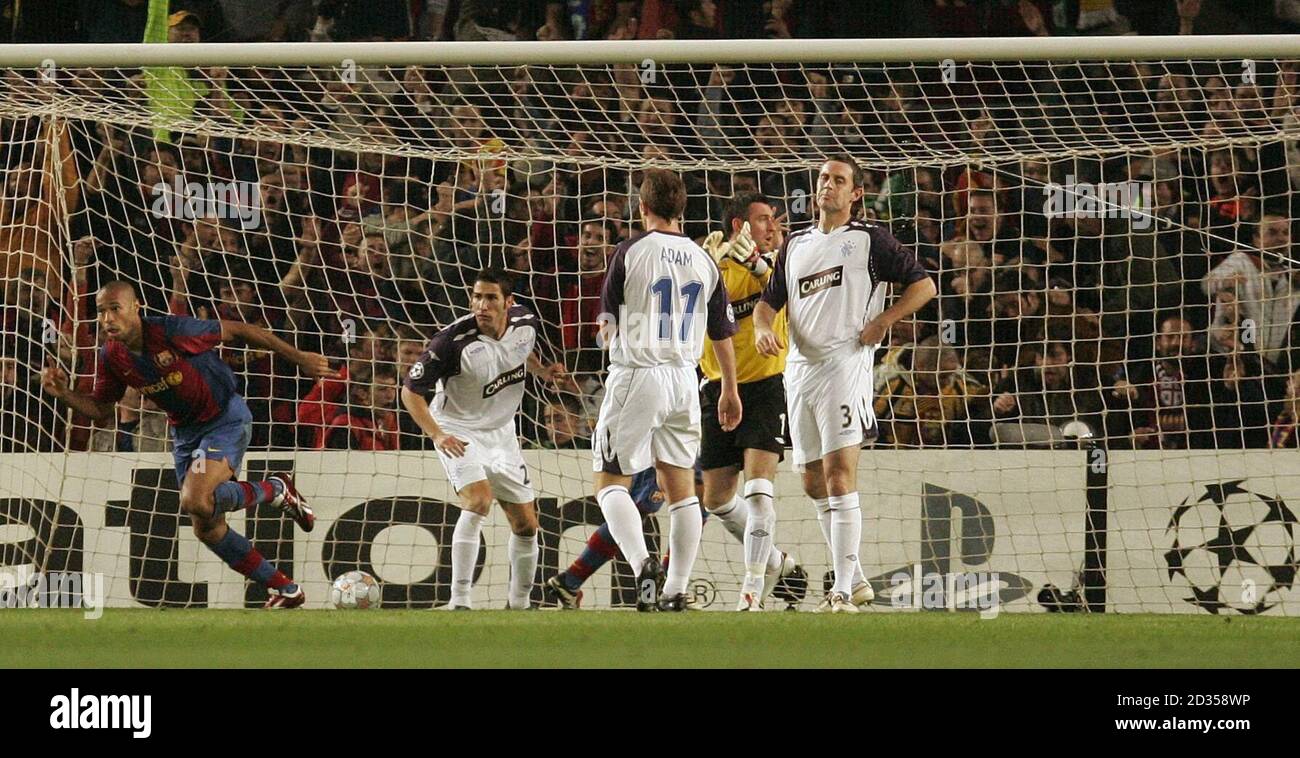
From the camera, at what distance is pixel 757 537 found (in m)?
6.48

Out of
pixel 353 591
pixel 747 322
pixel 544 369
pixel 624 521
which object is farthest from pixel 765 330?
pixel 353 591

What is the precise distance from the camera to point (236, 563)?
6699mm

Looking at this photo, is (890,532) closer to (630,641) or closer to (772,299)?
(772,299)

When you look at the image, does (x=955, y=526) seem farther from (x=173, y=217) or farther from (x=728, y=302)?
(x=173, y=217)

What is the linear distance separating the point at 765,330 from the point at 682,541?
0.97 m

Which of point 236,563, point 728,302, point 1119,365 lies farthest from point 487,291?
point 1119,365

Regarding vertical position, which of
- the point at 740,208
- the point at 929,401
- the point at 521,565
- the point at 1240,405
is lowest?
the point at 521,565

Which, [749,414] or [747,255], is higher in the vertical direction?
[747,255]

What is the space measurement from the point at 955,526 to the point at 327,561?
312 cm

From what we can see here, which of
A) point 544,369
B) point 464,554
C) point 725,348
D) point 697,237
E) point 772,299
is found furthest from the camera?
point 697,237

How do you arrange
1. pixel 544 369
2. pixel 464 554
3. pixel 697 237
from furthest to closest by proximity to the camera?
pixel 697 237 → pixel 544 369 → pixel 464 554

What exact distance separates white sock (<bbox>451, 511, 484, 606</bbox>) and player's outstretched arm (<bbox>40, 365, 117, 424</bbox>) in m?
1.69

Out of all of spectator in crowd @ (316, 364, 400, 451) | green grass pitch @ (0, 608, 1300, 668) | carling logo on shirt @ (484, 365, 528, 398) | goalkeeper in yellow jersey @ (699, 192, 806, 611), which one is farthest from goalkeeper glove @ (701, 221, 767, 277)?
spectator in crowd @ (316, 364, 400, 451)

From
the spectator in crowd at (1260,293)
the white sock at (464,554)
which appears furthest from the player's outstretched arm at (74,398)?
the spectator in crowd at (1260,293)
